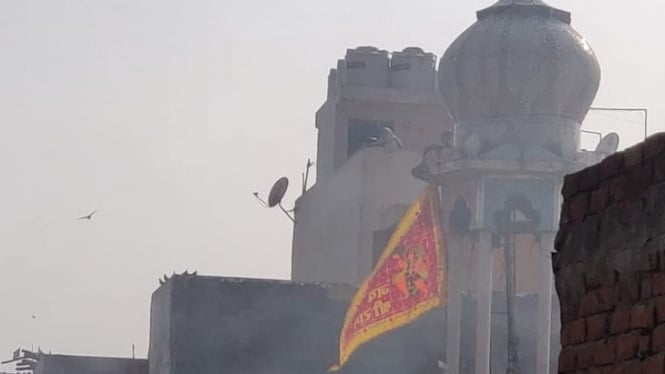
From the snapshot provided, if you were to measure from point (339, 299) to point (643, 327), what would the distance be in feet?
83.1

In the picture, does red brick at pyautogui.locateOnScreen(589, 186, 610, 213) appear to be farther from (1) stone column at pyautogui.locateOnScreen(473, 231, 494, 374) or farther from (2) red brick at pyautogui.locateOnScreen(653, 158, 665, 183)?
(1) stone column at pyautogui.locateOnScreen(473, 231, 494, 374)

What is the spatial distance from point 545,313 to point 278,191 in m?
10.0

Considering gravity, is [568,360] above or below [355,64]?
below

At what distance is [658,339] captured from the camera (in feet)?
20.8

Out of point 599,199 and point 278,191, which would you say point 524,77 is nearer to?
point 278,191

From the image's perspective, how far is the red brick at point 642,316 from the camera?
6.45m

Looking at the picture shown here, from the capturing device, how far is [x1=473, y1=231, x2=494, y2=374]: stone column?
→ 30.0 metres

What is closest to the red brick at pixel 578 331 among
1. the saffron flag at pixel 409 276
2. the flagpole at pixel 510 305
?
the saffron flag at pixel 409 276

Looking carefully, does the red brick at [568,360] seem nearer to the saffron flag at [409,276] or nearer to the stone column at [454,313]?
the saffron flag at [409,276]

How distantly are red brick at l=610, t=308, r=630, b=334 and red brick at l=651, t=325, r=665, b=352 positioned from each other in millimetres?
255

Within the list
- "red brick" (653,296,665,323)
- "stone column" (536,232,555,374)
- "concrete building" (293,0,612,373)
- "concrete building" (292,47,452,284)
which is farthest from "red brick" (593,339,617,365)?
"concrete building" (292,47,452,284)

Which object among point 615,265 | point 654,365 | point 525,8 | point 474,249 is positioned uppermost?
point 525,8

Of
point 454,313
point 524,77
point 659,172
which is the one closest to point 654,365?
point 659,172

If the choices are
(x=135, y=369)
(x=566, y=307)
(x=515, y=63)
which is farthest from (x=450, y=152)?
(x=566, y=307)
